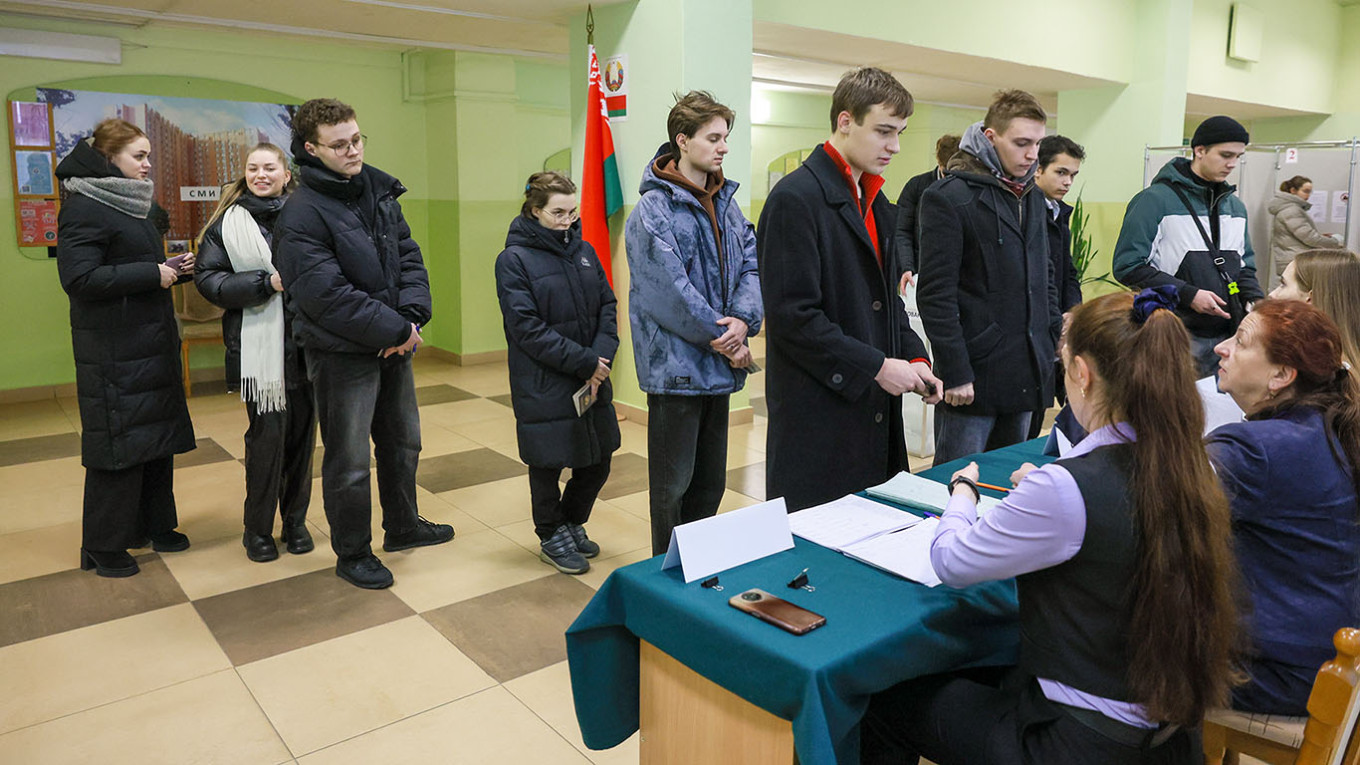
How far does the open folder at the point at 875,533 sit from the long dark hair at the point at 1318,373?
0.66 m

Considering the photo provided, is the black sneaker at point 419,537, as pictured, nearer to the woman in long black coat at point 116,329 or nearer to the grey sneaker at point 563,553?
the grey sneaker at point 563,553

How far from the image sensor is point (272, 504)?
11.3 ft

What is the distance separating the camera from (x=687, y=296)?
2621 mm

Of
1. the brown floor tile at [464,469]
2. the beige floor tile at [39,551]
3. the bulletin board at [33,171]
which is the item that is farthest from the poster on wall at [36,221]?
the brown floor tile at [464,469]

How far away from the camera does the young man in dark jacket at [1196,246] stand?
3803 mm

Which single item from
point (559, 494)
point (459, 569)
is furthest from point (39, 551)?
point (559, 494)

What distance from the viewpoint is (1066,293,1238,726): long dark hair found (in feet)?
→ 4.29

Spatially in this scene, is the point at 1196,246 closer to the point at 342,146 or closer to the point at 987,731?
the point at 987,731

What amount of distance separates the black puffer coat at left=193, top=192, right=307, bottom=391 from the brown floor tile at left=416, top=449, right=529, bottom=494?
119 cm

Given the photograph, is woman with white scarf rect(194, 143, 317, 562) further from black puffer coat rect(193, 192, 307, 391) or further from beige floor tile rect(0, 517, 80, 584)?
beige floor tile rect(0, 517, 80, 584)

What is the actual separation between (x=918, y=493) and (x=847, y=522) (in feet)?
0.74

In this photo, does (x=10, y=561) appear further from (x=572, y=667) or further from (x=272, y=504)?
(x=572, y=667)

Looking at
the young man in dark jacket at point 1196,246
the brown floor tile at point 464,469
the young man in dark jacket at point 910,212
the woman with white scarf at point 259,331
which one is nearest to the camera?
the woman with white scarf at point 259,331

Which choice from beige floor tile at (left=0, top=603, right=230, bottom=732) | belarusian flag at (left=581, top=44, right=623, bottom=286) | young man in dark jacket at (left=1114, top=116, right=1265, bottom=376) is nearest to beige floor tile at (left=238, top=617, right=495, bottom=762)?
beige floor tile at (left=0, top=603, right=230, bottom=732)
